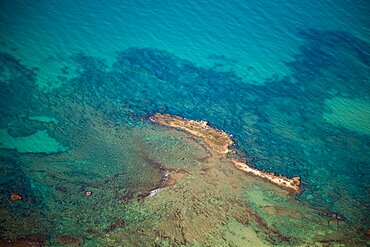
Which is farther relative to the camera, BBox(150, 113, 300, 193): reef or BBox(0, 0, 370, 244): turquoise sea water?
BBox(0, 0, 370, 244): turquoise sea water

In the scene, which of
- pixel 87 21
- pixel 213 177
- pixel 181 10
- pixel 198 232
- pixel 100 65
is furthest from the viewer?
pixel 181 10

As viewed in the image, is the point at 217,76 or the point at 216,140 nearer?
the point at 216,140

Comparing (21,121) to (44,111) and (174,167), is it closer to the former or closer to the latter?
(44,111)

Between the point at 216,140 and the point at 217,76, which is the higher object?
the point at 217,76

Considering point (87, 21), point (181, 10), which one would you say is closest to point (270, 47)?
point (181, 10)
